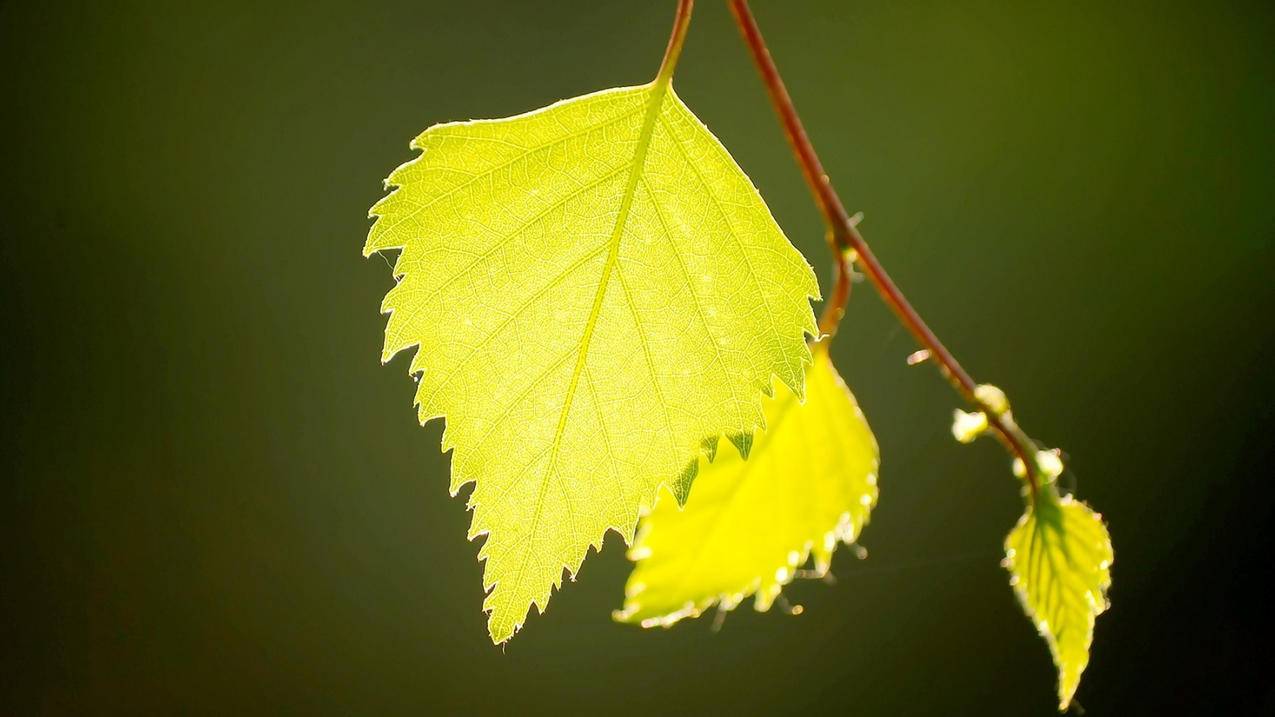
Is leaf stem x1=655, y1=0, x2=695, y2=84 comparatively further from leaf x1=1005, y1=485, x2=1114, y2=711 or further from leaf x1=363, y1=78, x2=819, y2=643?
leaf x1=1005, y1=485, x2=1114, y2=711

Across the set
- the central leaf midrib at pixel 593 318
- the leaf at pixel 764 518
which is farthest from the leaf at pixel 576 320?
the leaf at pixel 764 518

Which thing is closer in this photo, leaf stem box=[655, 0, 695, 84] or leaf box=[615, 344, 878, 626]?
leaf stem box=[655, 0, 695, 84]

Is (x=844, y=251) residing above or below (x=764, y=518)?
above

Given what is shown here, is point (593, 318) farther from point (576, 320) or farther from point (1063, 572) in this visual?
point (1063, 572)

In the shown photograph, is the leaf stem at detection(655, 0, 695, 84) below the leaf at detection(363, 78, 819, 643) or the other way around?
the other way around

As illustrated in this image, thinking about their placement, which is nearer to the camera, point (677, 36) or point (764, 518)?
point (677, 36)

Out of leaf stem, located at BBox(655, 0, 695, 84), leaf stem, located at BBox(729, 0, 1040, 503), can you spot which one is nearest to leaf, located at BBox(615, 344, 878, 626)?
leaf stem, located at BBox(729, 0, 1040, 503)

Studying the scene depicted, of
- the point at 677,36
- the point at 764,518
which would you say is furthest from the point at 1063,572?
the point at 677,36
